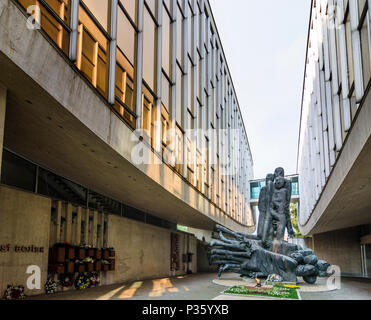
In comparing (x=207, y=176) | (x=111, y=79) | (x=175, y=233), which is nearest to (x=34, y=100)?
(x=111, y=79)

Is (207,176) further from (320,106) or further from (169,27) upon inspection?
(169,27)

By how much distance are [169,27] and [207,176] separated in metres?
11.8

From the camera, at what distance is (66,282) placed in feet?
51.8

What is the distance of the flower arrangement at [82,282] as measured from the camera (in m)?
16.7

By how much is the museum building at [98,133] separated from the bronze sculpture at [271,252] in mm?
3693

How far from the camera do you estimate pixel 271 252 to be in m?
18.2

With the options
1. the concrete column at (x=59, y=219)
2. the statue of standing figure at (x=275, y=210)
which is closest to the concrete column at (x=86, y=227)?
the concrete column at (x=59, y=219)

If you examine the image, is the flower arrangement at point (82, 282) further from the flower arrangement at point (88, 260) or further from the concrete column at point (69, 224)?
the concrete column at point (69, 224)

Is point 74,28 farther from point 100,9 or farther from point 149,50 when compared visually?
point 149,50

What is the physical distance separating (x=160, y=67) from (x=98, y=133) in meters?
7.58

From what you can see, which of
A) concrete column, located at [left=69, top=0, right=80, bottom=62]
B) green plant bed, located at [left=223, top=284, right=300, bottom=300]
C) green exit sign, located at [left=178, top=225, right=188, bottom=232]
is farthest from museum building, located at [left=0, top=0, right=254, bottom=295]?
green exit sign, located at [left=178, top=225, right=188, bottom=232]

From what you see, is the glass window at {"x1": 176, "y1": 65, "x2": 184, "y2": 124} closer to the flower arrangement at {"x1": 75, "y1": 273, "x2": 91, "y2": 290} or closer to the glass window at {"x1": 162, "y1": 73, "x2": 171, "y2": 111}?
the glass window at {"x1": 162, "y1": 73, "x2": 171, "y2": 111}

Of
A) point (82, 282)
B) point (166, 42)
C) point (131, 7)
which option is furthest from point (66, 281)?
point (166, 42)

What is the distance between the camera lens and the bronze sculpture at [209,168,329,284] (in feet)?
58.4
